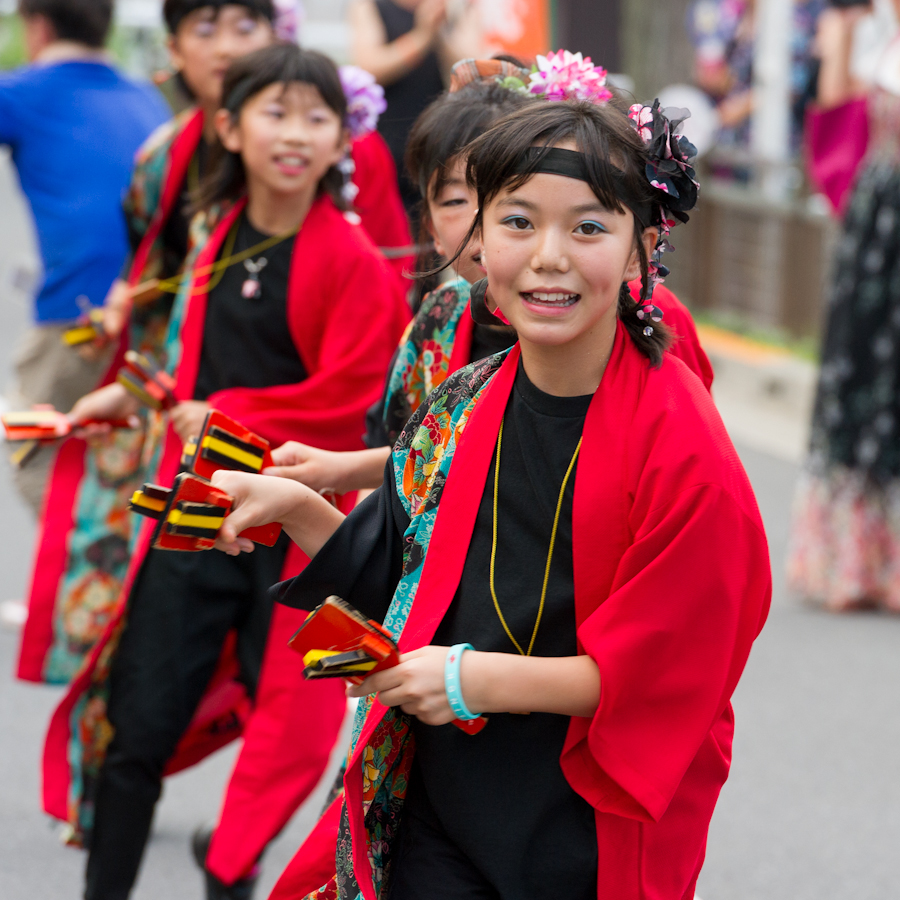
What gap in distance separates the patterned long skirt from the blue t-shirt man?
2473 mm

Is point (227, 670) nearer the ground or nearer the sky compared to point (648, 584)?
nearer the ground

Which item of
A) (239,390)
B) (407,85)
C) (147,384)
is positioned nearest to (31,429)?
(147,384)

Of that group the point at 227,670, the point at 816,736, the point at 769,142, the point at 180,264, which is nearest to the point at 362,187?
the point at 180,264

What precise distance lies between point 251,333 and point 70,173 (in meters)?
1.84

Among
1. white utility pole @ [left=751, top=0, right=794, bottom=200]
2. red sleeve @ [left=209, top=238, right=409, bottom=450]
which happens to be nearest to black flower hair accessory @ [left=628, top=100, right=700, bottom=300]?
red sleeve @ [left=209, top=238, right=409, bottom=450]

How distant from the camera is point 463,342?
7.89 feet

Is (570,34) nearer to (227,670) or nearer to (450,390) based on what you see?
(227,670)

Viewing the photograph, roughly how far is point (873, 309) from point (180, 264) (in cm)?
Result: 268

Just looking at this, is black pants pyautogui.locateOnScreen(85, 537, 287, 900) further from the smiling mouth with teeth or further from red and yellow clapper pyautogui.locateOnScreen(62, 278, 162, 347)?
the smiling mouth with teeth

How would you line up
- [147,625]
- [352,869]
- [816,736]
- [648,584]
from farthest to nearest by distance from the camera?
1. [816,736]
2. [147,625]
3. [352,869]
4. [648,584]

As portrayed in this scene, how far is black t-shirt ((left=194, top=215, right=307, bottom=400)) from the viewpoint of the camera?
3.02m

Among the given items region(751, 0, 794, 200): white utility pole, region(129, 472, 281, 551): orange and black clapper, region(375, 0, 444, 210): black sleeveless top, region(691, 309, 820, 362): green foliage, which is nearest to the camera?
region(129, 472, 281, 551): orange and black clapper

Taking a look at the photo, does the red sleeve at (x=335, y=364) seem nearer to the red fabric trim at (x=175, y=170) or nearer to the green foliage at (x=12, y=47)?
the red fabric trim at (x=175, y=170)

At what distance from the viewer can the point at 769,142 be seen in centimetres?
941
